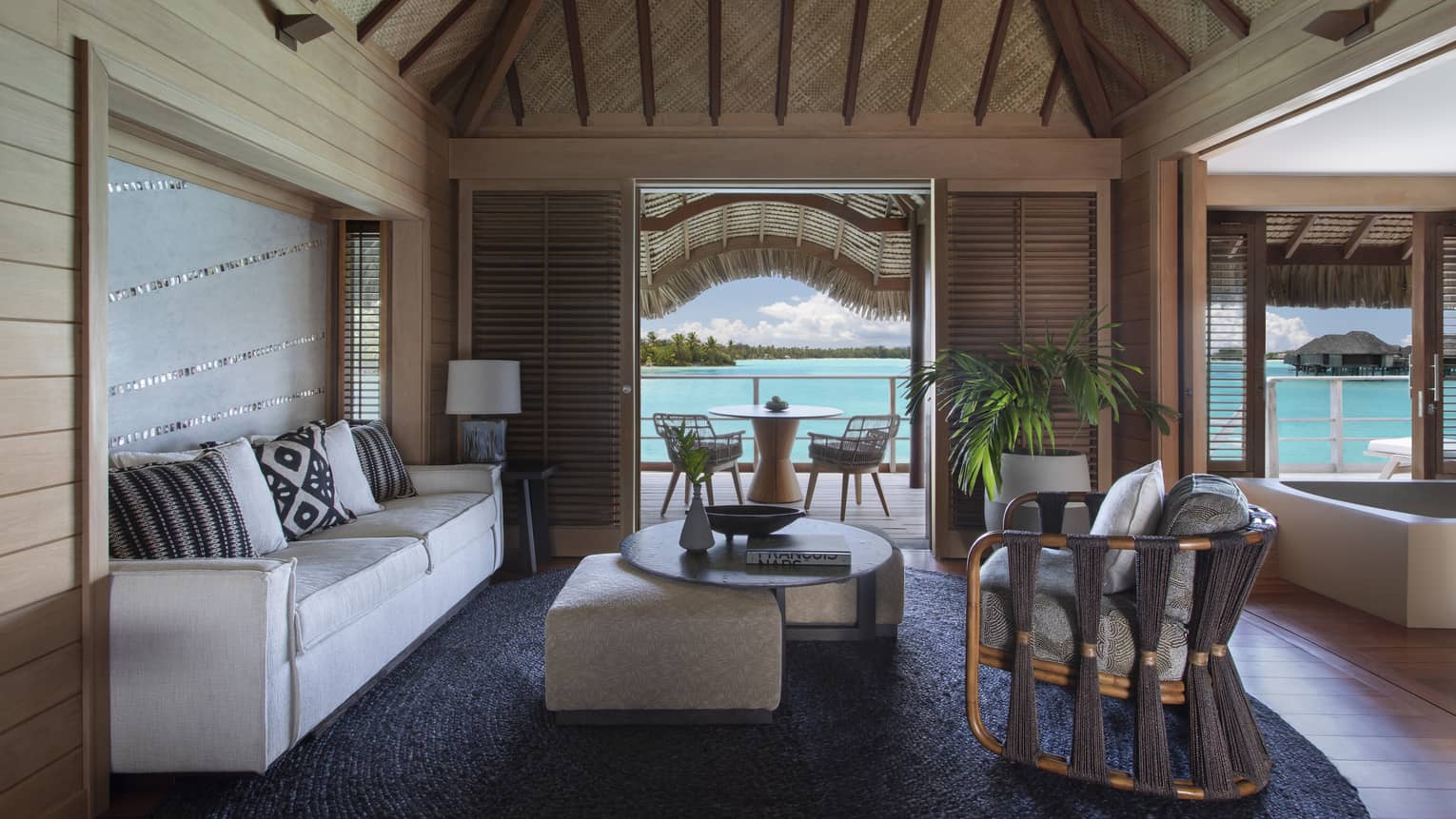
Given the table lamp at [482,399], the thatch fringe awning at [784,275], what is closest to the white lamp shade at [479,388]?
the table lamp at [482,399]

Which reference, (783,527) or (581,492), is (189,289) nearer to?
(581,492)

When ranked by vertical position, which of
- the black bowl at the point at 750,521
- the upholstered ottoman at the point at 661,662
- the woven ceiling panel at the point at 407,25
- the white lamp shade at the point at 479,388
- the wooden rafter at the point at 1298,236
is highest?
the woven ceiling panel at the point at 407,25

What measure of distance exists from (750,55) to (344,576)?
11.3 feet

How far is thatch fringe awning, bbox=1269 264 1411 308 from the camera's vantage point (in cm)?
741

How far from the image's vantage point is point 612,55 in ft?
14.5

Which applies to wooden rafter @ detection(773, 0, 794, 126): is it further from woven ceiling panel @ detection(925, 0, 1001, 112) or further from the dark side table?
the dark side table

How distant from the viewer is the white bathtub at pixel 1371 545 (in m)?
3.33

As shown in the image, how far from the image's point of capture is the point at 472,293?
4578 millimetres

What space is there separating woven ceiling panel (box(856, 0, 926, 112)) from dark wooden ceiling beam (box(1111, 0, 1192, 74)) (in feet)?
3.02

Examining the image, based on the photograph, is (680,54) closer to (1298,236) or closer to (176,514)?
(176,514)

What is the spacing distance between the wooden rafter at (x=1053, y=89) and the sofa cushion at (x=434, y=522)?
3.76 m

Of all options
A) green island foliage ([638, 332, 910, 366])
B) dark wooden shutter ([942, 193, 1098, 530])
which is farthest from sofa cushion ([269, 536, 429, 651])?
green island foliage ([638, 332, 910, 366])

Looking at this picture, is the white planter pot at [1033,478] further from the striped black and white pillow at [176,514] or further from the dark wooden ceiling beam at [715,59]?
the striped black and white pillow at [176,514]

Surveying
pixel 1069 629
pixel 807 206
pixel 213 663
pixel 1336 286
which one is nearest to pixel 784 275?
pixel 807 206
